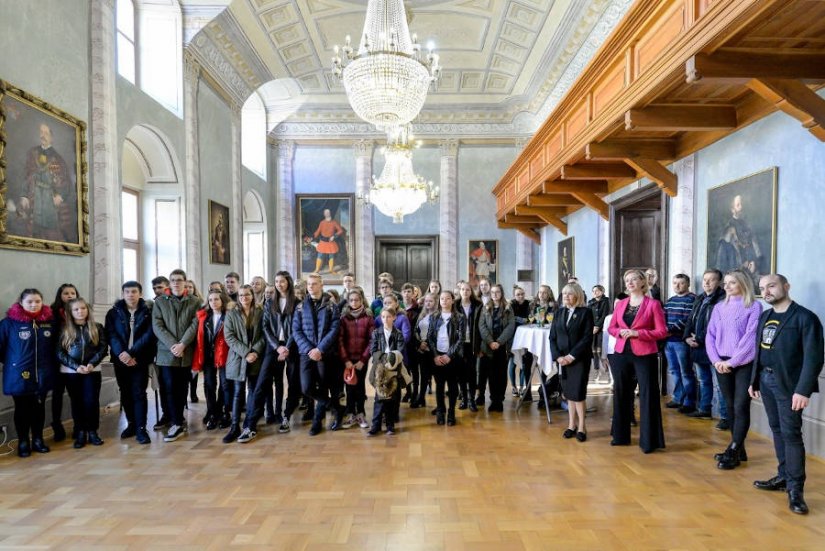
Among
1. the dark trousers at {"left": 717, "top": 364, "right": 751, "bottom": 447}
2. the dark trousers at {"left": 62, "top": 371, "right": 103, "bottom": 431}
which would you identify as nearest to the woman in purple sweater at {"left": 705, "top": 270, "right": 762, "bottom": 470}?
the dark trousers at {"left": 717, "top": 364, "right": 751, "bottom": 447}

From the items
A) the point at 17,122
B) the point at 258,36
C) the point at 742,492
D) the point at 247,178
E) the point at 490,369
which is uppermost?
the point at 258,36

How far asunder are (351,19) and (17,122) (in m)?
7.91

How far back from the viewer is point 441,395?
5.58 m

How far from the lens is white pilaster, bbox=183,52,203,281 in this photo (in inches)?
352

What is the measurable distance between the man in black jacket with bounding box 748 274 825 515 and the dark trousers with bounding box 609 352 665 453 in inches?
39.5

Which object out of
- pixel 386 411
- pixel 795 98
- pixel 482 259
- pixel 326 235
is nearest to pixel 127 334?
pixel 386 411

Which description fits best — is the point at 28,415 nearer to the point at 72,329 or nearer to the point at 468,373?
the point at 72,329

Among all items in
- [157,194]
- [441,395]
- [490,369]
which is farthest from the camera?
[157,194]

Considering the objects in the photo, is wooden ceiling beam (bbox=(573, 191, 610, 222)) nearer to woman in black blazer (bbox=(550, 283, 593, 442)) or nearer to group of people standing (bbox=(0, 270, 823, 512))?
group of people standing (bbox=(0, 270, 823, 512))

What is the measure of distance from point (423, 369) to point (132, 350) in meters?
3.27

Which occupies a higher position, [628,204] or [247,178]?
[247,178]

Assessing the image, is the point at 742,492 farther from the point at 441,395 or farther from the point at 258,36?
A: the point at 258,36

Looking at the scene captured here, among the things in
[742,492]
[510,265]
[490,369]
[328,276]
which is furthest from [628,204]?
[328,276]

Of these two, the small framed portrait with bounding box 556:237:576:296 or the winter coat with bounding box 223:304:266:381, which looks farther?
the small framed portrait with bounding box 556:237:576:296
